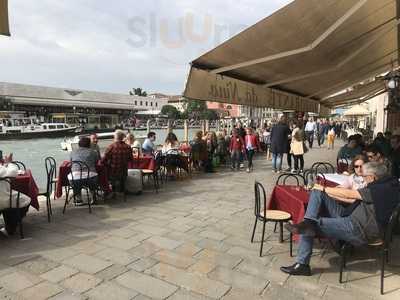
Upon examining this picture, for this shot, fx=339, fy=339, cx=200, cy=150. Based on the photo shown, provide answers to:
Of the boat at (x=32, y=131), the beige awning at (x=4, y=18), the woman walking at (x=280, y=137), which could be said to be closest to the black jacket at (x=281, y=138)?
the woman walking at (x=280, y=137)

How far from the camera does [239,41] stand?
460 centimetres

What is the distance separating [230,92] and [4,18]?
3.78 m

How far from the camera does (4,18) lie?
2.74m

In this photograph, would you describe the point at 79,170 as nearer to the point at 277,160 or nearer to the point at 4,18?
the point at 4,18

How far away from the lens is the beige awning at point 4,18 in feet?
8.93

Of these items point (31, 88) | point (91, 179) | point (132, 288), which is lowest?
point (132, 288)

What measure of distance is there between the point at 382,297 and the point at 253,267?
42.6 inches

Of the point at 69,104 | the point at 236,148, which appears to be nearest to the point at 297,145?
the point at 236,148

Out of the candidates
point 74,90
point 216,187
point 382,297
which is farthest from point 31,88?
point 382,297

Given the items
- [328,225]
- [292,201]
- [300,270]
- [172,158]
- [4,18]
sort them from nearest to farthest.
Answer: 1. [4,18]
2. [328,225]
3. [300,270]
4. [292,201]
5. [172,158]

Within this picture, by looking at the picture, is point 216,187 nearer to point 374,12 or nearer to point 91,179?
point 91,179

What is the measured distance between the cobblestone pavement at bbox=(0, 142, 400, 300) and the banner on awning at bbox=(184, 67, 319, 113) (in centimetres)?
180

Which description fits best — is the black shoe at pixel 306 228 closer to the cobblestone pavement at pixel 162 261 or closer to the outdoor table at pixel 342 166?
the cobblestone pavement at pixel 162 261

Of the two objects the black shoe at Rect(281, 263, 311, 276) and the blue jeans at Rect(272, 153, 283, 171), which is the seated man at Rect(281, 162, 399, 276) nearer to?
the black shoe at Rect(281, 263, 311, 276)
